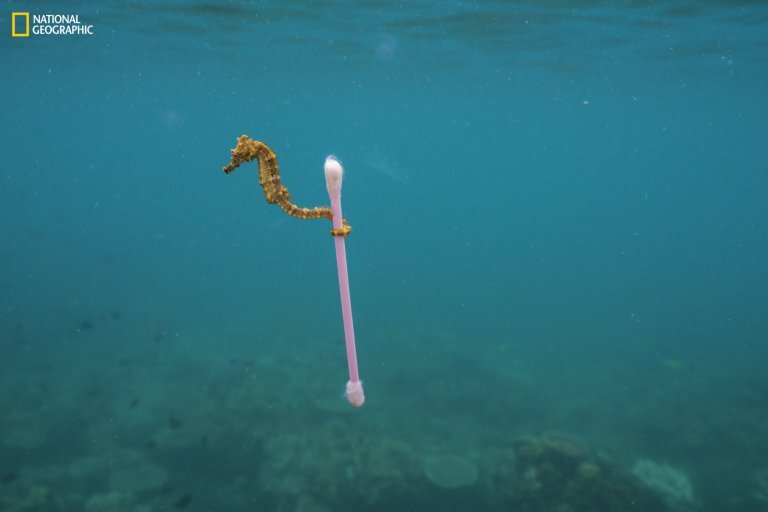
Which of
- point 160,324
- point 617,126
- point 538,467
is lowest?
point 538,467

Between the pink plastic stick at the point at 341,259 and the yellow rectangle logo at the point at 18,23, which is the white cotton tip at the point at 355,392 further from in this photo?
the yellow rectangle logo at the point at 18,23

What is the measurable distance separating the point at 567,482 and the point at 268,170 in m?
10.5

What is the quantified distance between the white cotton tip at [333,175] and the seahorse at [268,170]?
0.92ft

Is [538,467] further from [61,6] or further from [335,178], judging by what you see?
[61,6]

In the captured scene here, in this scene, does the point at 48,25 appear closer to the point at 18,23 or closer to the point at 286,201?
the point at 18,23

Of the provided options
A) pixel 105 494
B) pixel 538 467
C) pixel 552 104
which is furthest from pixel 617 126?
pixel 105 494

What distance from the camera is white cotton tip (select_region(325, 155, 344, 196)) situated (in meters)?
1.93

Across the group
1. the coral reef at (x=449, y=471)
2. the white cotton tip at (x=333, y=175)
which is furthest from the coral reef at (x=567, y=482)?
the white cotton tip at (x=333, y=175)

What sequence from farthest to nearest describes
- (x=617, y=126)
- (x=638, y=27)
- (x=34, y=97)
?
(x=617, y=126)
(x=34, y=97)
(x=638, y=27)

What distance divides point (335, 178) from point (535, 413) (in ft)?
48.0

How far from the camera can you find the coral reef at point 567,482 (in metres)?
10.2

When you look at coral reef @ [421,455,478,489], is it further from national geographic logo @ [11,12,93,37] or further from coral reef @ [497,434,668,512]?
national geographic logo @ [11,12,93,37]

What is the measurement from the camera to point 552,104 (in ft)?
141

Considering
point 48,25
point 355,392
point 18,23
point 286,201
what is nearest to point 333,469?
point 355,392
